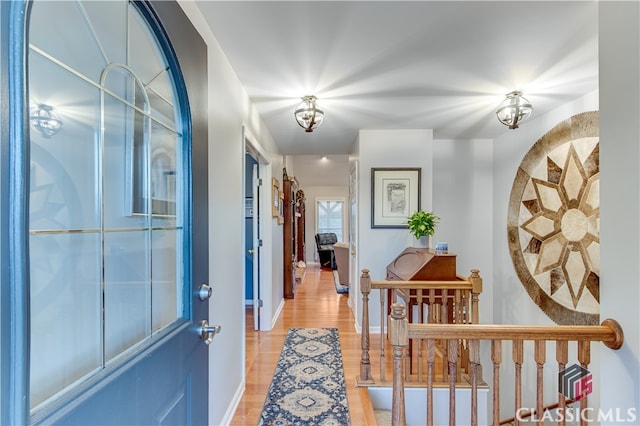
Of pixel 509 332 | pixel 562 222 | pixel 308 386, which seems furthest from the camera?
pixel 562 222

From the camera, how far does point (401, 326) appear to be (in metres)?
1.32

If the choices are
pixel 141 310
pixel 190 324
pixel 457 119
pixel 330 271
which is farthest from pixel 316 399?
pixel 330 271

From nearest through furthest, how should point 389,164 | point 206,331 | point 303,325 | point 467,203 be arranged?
1. point 206,331
2. point 389,164
3. point 303,325
4. point 467,203

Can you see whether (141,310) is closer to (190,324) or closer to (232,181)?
(190,324)

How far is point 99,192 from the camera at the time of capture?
737 millimetres

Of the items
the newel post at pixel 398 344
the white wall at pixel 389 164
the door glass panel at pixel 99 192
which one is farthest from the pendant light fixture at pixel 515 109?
the door glass panel at pixel 99 192

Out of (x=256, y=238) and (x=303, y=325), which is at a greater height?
(x=256, y=238)

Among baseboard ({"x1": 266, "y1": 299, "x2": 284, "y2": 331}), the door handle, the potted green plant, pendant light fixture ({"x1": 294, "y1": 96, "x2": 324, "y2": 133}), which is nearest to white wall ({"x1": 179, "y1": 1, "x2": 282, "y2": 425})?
pendant light fixture ({"x1": 294, "y1": 96, "x2": 324, "y2": 133})

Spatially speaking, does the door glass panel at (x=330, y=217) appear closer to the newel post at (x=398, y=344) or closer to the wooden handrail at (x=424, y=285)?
the wooden handrail at (x=424, y=285)

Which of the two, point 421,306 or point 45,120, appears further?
point 421,306

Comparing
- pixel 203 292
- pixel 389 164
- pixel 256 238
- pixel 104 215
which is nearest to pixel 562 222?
pixel 389 164

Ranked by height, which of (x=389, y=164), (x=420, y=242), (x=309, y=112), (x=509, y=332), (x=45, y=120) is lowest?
(x=509, y=332)

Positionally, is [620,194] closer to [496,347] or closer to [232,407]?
[496,347]

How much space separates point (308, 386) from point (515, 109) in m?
2.69
